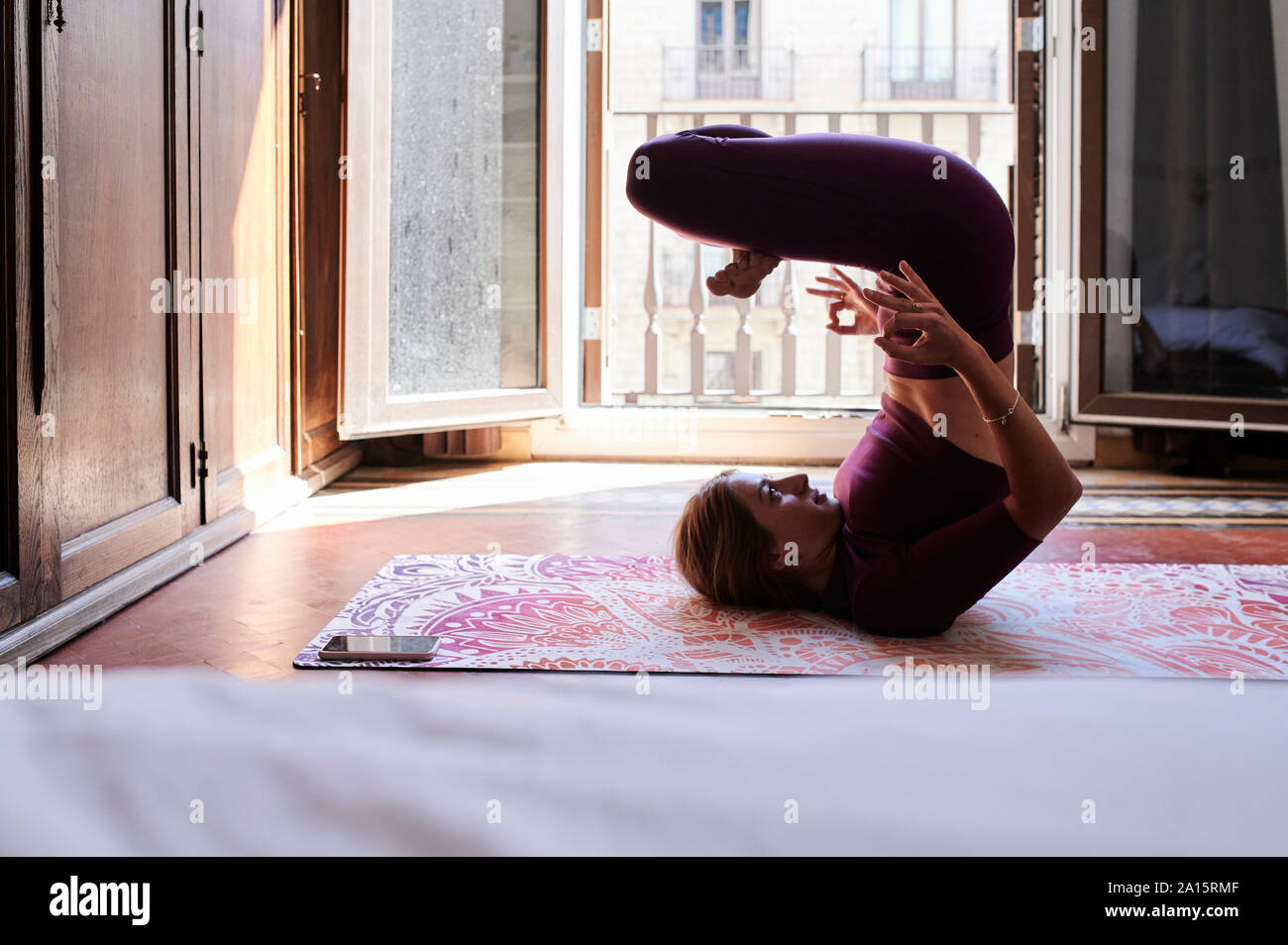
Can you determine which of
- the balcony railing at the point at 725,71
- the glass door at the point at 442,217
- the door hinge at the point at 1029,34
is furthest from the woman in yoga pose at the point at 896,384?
the balcony railing at the point at 725,71

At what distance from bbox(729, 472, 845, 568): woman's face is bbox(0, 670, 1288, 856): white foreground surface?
98 centimetres

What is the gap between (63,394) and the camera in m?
1.58

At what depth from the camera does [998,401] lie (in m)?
1.40

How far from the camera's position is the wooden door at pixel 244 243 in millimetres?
2189

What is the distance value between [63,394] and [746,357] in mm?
3128

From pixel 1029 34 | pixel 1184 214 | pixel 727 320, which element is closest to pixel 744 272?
pixel 1184 214

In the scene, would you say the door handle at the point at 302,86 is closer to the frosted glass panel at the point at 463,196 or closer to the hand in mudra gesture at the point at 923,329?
the frosted glass panel at the point at 463,196

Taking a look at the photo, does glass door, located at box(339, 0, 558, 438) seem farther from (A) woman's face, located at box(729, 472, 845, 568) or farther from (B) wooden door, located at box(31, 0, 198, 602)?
(A) woman's face, located at box(729, 472, 845, 568)

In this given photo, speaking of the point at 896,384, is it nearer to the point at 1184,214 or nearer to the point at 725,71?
the point at 1184,214

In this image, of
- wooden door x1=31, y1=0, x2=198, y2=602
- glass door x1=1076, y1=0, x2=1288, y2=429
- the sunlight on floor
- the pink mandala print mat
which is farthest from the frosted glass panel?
glass door x1=1076, y1=0, x2=1288, y2=429

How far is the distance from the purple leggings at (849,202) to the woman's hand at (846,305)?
286 millimetres

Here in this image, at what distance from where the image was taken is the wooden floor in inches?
63.7

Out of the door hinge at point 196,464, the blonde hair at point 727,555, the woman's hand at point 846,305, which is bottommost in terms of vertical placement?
the blonde hair at point 727,555
